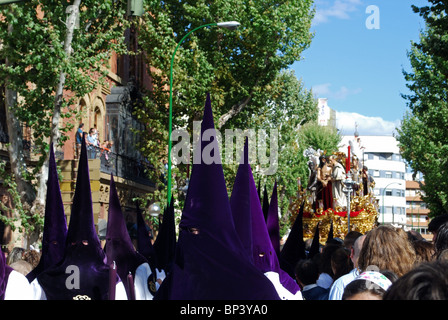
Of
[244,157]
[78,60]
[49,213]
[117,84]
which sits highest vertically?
[117,84]

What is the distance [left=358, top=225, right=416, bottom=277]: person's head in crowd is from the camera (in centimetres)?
516

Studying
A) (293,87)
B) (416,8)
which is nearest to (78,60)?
(416,8)

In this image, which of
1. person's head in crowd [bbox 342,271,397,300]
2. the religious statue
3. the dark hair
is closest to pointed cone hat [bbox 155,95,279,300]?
person's head in crowd [bbox 342,271,397,300]

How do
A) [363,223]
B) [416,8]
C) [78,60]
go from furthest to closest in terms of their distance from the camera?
[363,223] → [78,60] → [416,8]

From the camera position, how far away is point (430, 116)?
25.9m

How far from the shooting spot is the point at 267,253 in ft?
20.9

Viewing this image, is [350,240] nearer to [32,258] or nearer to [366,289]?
[32,258]

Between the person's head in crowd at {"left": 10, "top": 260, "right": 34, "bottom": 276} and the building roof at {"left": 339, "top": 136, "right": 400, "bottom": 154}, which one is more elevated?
the building roof at {"left": 339, "top": 136, "right": 400, "bottom": 154}

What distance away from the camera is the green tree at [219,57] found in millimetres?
27328

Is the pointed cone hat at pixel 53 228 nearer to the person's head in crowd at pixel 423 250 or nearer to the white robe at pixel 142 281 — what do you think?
the white robe at pixel 142 281

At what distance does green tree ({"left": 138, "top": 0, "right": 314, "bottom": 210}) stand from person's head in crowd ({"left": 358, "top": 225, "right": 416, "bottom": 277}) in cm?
2162

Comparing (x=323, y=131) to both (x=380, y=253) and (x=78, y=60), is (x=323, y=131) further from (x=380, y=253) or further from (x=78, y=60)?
(x=380, y=253)

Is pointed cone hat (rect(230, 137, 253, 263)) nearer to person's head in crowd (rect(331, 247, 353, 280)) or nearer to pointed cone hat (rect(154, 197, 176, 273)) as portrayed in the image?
person's head in crowd (rect(331, 247, 353, 280))
